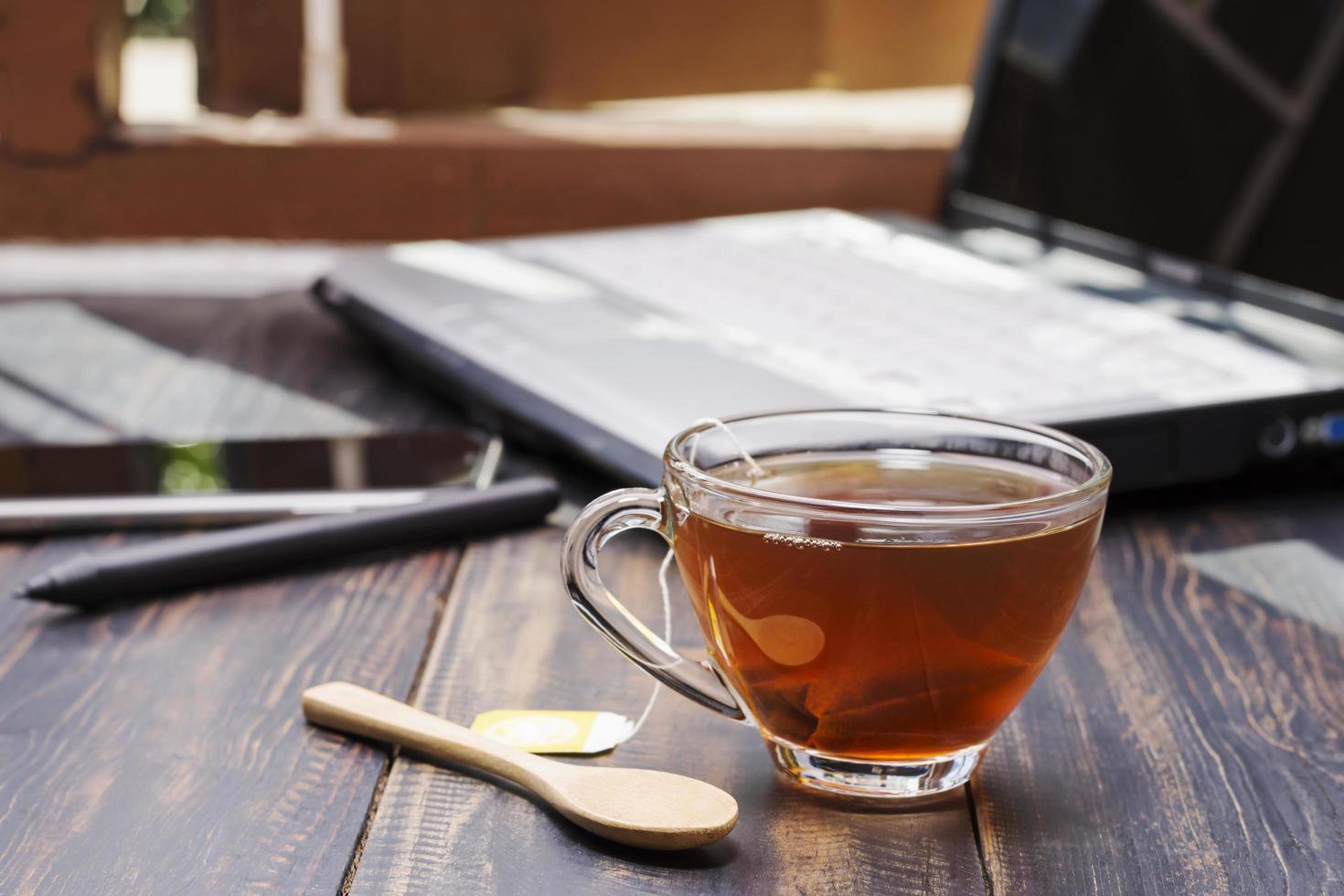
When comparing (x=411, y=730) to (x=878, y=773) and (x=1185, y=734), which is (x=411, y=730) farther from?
(x=1185, y=734)

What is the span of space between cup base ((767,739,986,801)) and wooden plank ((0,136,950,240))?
3.26ft

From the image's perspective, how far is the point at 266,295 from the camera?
4.08 ft

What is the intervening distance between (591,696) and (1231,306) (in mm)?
540

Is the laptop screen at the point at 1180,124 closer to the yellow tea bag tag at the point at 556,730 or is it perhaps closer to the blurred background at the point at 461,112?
the blurred background at the point at 461,112

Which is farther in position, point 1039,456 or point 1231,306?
point 1231,306

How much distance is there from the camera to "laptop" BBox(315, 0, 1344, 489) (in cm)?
64

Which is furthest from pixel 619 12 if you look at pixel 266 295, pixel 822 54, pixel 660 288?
pixel 660 288

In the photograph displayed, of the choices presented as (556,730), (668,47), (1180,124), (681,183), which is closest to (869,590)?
(556,730)

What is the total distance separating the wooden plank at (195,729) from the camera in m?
0.36

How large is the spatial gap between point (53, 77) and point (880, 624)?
1.17 meters

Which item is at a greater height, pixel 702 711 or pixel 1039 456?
pixel 1039 456

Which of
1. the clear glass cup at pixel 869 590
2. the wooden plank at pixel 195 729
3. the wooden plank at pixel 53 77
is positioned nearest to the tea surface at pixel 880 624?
the clear glass cup at pixel 869 590

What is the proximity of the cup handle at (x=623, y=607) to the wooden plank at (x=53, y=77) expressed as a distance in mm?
1059

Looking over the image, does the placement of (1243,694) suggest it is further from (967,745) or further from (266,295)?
(266,295)
